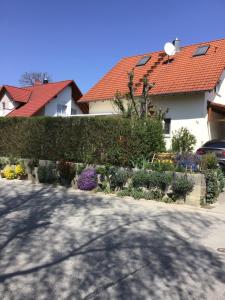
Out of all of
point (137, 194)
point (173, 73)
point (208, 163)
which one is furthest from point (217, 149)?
point (173, 73)

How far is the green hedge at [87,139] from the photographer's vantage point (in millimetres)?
11922

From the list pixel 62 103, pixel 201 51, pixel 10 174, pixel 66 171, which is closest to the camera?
pixel 66 171

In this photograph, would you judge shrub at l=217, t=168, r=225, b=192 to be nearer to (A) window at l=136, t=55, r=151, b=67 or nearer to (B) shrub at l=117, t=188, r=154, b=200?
(B) shrub at l=117, t=188, r=154, b=200

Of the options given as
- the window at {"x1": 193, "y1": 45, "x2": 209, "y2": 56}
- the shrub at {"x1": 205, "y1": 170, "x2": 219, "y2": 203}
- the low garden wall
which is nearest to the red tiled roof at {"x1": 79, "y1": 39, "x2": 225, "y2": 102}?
the window at {"x1": 193, "y1": 45, "x2": 209, "y2": 56}

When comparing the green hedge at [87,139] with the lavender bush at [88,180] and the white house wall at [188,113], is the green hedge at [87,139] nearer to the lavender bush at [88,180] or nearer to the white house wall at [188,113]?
the lavender bush at [88,180]

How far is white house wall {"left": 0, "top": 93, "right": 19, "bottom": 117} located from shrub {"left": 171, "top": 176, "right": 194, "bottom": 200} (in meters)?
23.4

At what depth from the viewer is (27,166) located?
14258 millimetres

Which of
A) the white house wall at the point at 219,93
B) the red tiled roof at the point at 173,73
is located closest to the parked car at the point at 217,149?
the red tiled roof at the point at 173,73

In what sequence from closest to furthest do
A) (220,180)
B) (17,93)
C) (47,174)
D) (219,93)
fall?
1. (220,180)
2. (47,174)
3. (219,93)
4. (17,93)

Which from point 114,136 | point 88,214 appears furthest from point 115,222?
point 114,136

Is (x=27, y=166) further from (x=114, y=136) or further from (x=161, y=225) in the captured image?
(x=161, y=225)

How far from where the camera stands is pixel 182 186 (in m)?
9.82

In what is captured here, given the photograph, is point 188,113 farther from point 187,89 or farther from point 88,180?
point 88,180

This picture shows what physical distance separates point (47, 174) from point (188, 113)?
9.39m
